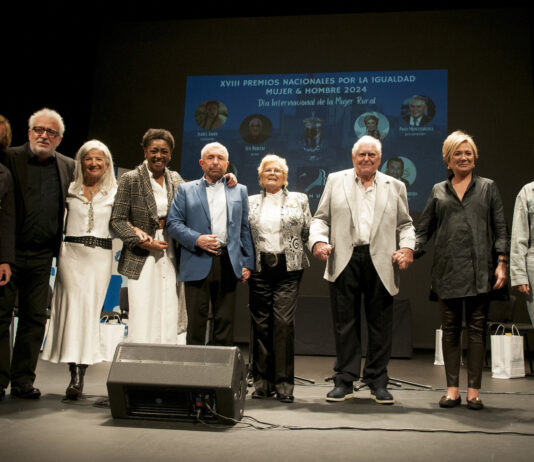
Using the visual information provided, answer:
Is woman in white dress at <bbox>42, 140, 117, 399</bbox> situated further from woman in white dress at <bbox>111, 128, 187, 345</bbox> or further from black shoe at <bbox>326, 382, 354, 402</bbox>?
black shoe at <bbox>326, 382, 354, 402</bbox>

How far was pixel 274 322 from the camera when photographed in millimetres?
3355

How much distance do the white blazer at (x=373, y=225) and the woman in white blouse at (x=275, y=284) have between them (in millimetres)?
172

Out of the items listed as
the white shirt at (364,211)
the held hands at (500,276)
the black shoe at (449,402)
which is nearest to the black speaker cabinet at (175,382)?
the white shirt at (364,211)

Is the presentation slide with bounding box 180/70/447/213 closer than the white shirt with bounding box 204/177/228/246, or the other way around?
the white shirt with bounding box 204/177/228/246

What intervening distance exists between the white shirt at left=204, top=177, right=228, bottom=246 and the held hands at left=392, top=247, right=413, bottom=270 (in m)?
0.99

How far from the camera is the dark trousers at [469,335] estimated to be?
3.10 metres

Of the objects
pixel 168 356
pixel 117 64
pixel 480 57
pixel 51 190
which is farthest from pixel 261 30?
pixel 168 356

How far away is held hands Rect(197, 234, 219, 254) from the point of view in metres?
3.12

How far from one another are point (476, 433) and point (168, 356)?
141 centimetres

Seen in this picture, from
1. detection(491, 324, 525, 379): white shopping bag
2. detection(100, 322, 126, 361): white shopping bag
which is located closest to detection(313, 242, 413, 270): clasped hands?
detection(491, 324, 525, 379): white shopping bag

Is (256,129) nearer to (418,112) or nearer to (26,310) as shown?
(418,112)

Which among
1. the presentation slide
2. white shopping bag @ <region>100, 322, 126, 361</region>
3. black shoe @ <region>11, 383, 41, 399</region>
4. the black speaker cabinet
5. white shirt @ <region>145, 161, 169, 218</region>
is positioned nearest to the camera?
the black speaker cabinet

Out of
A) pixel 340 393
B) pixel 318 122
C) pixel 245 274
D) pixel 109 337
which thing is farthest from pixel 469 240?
pixel 318 122

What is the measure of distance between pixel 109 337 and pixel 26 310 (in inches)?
76.3
